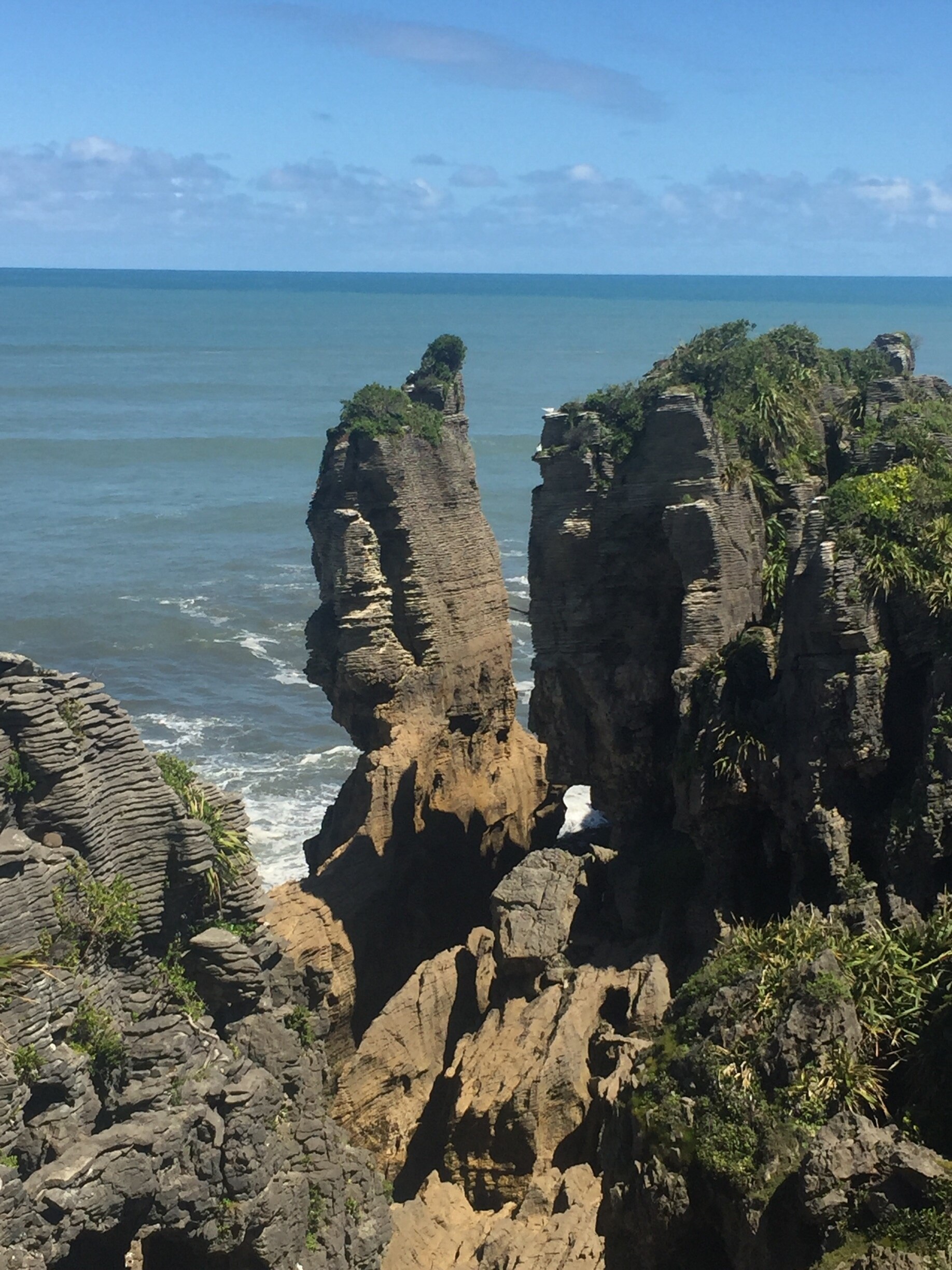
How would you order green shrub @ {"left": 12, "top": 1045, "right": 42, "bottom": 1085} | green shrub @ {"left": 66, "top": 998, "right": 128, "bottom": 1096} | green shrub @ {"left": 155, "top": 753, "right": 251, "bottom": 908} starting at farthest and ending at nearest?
green shrub @ {"left": 155, "top": 753, "right": 251, "bottom": 908}
green shrub @ {"left": 66, "top": 998, "right": 128, "bottom": 1096}
green shrub @ {"left": 12, "top": 1045, "right": 42, "bottom": 1085}

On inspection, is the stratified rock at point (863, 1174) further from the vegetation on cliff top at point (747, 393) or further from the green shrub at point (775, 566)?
the vegetation on cliff top at point (747, 393)

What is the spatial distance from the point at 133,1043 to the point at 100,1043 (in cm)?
49

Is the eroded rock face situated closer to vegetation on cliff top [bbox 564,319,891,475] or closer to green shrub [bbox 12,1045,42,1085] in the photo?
vegetation on cliff top [bbox 564,319,891,475]

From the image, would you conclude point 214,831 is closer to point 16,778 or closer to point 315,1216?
point 16,778

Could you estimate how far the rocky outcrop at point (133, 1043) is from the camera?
1508 centimetres

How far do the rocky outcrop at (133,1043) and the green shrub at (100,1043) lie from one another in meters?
0.02

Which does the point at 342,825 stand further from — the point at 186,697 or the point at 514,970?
the point at 186,697

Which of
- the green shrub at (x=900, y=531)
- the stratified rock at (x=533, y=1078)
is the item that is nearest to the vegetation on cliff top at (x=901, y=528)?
the green shrub at (x=900, y=531)

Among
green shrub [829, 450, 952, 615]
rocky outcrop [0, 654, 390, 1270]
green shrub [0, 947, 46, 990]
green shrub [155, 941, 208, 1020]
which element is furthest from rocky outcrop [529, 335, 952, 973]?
green shrub [0, 947, 46, 990]

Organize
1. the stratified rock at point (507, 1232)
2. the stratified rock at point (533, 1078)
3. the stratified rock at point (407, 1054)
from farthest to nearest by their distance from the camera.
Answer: the stratified rock at point (407, 1054), the stratified rock at point (533, 1078), the stratified rock at point (507, 1232)

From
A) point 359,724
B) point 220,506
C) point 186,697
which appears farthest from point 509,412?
point 359,724

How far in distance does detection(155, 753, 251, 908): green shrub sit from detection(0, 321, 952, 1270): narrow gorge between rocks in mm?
59

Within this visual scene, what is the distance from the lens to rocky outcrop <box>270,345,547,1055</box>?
2781 centimetres

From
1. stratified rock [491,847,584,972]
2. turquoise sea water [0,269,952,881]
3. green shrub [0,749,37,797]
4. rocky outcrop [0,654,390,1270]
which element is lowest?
turquoise sea water [0,269,952,881]
